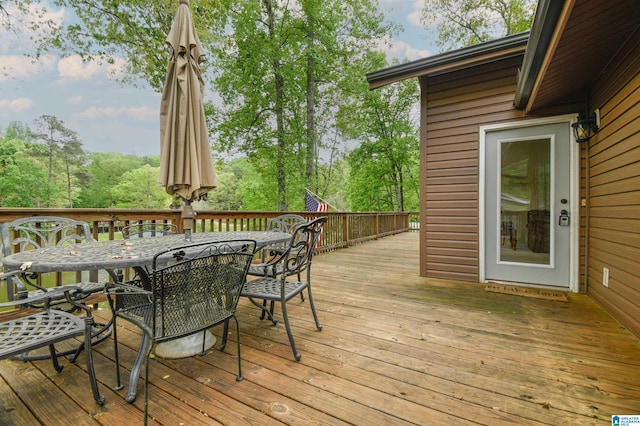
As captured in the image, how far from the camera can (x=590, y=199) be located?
3.19 metres

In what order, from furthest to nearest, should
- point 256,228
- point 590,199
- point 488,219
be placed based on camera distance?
point 256,228, point 488,219, point 590,199

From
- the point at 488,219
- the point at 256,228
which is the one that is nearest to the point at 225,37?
the point at 256,228

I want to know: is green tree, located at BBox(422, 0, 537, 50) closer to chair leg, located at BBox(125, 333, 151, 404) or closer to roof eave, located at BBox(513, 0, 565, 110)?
roof eave, located at BBox(513, 0, 565, 110)

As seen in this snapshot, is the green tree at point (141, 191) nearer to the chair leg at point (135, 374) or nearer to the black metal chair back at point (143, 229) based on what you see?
the black metal chair back at point (143, 229)

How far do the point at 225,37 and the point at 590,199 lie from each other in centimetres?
1185

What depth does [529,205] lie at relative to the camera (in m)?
3.58

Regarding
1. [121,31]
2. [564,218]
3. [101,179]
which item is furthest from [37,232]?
[101,179]

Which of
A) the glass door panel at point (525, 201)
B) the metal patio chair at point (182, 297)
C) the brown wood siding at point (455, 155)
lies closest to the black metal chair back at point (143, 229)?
the metal patio chair at point (182, 297)

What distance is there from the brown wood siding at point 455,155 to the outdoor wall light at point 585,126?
567mm

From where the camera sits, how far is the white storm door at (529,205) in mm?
3389

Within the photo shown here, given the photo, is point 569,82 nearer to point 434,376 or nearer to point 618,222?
point 618,222

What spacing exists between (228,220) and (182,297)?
2.75m

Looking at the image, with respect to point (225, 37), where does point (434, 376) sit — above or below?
below

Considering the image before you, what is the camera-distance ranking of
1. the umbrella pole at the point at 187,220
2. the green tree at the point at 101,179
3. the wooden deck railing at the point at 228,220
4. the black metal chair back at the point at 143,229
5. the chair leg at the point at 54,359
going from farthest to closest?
the green tree at the point at 101,179, the black metal chair back at the point at 143,229, the wooden deck railing at the point at 228,220, the umbrella pole at the point at 187,220, the chair leg at the point at 54,359
